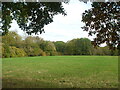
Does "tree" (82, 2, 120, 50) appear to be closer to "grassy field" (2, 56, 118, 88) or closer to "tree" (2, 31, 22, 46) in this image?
"grassy field" (2, 56, 118, 88)

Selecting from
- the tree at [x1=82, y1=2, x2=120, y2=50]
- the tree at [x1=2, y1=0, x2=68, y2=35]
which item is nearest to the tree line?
the tree at [x1=2, y1=0, x2=68, y2=35]

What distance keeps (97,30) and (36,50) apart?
23255 mm

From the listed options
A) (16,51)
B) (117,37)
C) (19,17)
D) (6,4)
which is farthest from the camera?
(16,51)

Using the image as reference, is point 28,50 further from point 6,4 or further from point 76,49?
point 6,4

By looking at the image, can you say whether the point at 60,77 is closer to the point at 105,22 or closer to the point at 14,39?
the point at 105,22

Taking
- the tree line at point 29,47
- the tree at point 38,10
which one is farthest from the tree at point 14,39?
the tree at point 38,10

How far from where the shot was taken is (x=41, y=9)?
245 inches

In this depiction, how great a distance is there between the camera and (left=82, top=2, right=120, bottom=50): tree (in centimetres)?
476

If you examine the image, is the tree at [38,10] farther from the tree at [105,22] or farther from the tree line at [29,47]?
the tree line at [29,47]

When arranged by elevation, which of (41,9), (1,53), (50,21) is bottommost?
(1,53)

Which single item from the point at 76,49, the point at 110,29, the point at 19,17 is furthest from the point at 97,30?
the point at 76,49

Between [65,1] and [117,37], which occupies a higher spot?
[65,1]

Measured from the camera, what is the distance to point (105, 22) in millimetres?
4906

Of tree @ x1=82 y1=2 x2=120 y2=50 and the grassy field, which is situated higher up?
tree @ x1=82 y1=2 x2=120 y2=50
